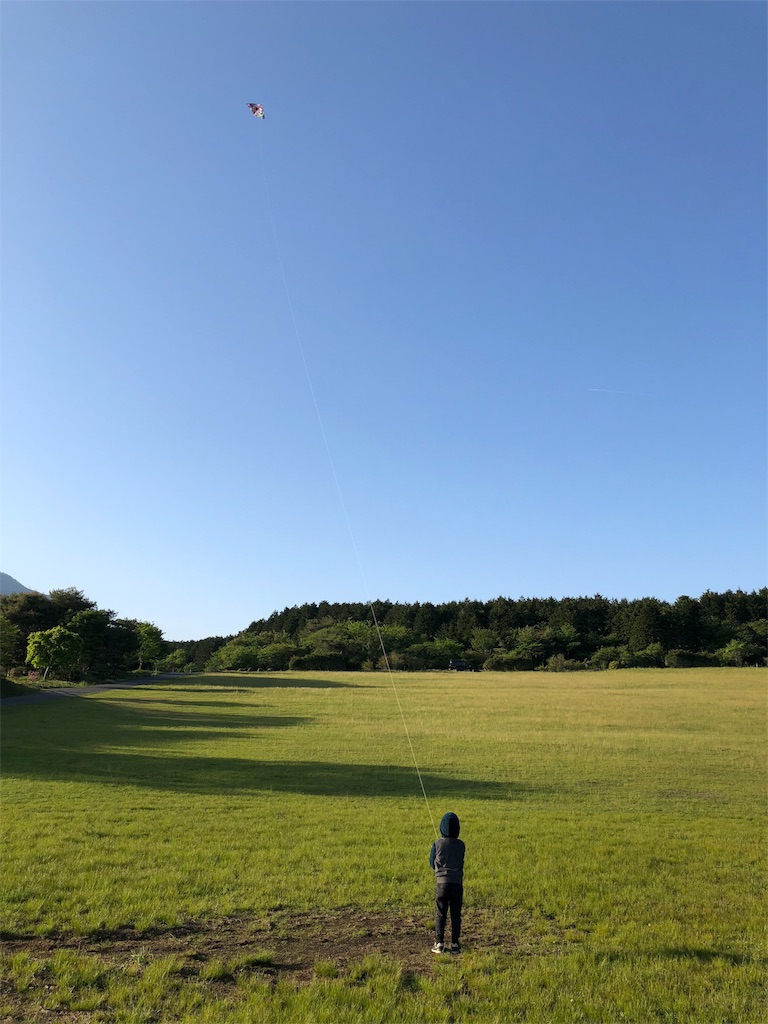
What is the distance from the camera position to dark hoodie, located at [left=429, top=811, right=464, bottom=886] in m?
7.73

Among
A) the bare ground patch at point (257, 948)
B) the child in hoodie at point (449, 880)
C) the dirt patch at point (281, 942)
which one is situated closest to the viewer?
the bare ground patch at point (257, 948)

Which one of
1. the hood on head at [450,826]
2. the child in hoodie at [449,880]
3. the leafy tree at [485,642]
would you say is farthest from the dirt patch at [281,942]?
the leafy tree at [485,642]

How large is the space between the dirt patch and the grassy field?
4 centimetres

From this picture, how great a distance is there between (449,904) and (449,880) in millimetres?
471

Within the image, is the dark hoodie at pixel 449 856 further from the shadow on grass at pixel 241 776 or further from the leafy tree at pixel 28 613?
the leafy tree at pixel 28 613

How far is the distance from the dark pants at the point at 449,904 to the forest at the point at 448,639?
64.3 meters

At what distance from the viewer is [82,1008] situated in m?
6.18

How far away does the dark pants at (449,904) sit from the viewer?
25.4 feet

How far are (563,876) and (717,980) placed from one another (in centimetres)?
380

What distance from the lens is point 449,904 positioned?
26.0 ft

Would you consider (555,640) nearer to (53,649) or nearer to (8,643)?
(53,649)

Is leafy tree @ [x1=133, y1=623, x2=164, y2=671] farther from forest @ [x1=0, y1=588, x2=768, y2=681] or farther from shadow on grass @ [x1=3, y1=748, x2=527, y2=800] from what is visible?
shadow on grass @ [x1=3, y1=748, x2=527, y2=800]

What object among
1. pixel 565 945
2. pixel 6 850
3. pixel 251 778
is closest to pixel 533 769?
pixel 251 778

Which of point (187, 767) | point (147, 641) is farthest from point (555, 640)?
point (187, 767)
